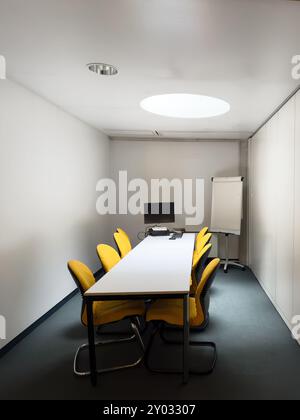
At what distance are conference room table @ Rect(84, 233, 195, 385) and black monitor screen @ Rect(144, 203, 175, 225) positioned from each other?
188cm

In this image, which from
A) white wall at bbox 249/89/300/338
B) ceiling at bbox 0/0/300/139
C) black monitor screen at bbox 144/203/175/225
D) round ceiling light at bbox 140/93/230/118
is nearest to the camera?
ceiling at bbox 0/0/300/139

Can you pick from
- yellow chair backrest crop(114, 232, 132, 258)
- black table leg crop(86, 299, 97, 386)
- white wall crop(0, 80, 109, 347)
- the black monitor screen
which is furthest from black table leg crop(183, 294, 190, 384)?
the black monitor screen

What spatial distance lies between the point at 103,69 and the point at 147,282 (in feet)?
6.28

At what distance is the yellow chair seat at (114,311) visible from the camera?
7.79ft

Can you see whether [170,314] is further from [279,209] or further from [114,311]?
[279,209]

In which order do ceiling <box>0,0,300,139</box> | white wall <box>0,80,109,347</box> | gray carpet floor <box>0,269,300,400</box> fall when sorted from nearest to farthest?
ceiling <box>0,0,300,139</box> → gray carpet floor <box>0,269,300,400</box> → white wall <box>0,80,109,347</box>

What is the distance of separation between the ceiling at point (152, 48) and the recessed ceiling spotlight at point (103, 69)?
0.26 feet

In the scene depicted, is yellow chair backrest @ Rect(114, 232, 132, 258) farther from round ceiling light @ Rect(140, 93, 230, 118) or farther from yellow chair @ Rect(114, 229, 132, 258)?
round ceiling light @ Rect(140, 93, 230, 118)

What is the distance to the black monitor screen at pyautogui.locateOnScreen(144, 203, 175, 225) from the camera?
5.38 m

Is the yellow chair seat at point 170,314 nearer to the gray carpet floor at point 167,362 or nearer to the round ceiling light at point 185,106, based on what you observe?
the gray carpet floor at point 167,362

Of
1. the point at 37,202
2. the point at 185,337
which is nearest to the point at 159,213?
the point at 37,202

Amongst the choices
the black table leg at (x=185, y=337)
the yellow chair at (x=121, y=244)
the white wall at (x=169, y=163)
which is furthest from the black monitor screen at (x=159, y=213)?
the black table leg at (x=185, y=337)

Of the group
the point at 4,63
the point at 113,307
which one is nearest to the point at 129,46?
the point at 4,63

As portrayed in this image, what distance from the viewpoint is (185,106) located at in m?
4.04
